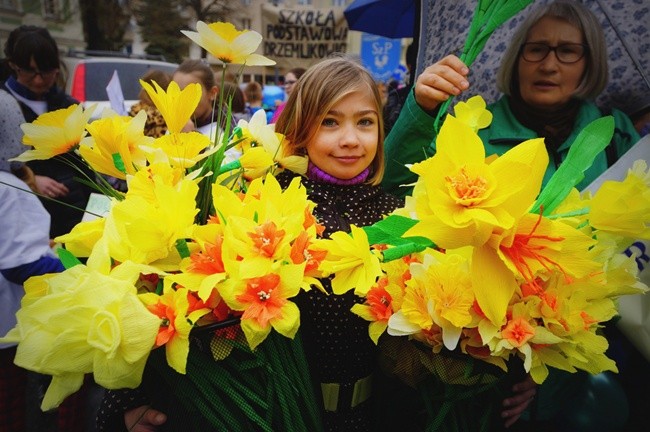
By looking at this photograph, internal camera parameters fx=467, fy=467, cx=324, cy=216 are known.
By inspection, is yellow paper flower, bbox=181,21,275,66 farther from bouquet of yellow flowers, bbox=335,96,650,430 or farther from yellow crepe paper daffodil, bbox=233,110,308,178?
bouquet of yellow flowers, bbox=335,96,650,430

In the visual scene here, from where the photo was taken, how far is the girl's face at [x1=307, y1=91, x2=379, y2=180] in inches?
49.5

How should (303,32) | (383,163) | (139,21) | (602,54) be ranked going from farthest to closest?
(139,21) → (303,32) → (602,54) → (383,163)

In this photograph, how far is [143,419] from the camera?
35.0 inches

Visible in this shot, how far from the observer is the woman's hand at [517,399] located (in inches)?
36.7

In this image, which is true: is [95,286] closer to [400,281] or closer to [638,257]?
[400,281]

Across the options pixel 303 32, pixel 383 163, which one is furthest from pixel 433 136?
pixel 303 32

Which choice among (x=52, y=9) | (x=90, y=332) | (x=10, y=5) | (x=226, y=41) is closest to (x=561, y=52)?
(x=226, y=41)

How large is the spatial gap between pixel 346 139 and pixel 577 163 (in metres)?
0.59

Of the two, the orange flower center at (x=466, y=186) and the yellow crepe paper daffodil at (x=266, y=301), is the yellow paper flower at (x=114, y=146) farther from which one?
the orange flower center at (x=466, y=186)

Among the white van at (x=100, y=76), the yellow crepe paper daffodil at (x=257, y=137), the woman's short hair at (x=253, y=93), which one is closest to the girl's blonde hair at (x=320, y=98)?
the yellow crepe paper daffodil at (x=257, y=137)

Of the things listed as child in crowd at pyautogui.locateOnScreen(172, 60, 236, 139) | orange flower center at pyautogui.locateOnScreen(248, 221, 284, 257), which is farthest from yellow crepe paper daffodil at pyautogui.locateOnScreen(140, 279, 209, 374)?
child in crowd at pyautogui.locateOnScreen(172, 60, 236, 139)

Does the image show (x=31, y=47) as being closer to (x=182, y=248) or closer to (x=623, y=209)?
(x=182, y=248)

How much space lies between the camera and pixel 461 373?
819 mm

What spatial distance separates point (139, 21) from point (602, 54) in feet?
81.7
